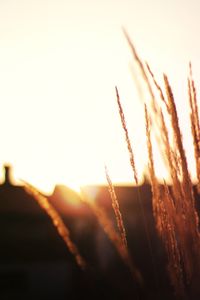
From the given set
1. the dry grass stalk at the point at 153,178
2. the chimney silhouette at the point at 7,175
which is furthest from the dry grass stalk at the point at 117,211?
the chimney silhouette at the point at 7,175

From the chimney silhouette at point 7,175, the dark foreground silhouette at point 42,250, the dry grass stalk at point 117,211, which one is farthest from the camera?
the chimney silhouette at point 7,175

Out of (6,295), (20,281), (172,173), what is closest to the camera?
(172,173)

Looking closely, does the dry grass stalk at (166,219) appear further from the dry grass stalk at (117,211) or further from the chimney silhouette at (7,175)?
the chimney silhouette at (7,175)

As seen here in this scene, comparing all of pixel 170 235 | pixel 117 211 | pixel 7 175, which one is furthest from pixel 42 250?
pixel 170 235

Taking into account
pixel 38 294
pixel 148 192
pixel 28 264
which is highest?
pixel 148 192

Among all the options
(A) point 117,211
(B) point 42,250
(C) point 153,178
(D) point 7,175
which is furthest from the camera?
(D) point 7,175

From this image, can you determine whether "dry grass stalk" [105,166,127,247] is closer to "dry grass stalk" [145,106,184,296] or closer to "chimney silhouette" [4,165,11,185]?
"dry grass stalk" [145,106,184,296]

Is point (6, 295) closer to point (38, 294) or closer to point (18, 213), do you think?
point (38, 294)

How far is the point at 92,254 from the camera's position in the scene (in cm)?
1777

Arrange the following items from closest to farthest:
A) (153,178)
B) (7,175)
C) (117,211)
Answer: (153,178) → (117,211) → (7,175)

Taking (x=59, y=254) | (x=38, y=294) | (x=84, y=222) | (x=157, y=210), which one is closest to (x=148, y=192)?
(x=84, y=222)

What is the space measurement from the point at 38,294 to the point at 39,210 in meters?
3.20

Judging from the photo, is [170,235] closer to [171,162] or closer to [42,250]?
[171,162]

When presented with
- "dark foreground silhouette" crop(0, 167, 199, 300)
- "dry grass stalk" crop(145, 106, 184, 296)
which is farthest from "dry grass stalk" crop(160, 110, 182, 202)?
"dark foreground silhouette" crop(0, 167, 199, 300)
